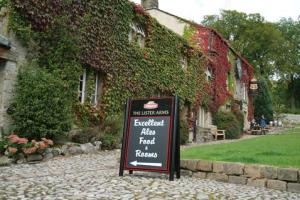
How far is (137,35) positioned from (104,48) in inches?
134

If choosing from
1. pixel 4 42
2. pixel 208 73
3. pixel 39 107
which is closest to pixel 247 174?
pixel 39 107

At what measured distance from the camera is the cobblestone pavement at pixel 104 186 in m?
5.50

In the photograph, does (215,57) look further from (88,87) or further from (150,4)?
(88,87)

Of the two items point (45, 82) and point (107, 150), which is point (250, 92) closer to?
point (107, 150)

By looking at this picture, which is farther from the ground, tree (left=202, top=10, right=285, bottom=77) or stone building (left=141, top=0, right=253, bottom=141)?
tree (left=202, top=10, right=285, bottom=77)

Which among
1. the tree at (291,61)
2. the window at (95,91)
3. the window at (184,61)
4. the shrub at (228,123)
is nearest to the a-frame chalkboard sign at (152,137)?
the window at (95,91)

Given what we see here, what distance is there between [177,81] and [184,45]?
2497 millimetres

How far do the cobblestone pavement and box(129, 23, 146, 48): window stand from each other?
10074 millimetres

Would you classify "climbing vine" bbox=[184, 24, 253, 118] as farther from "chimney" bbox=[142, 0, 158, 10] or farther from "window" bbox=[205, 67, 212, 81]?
"chimney" bbox=[142, 0, 158, 10]

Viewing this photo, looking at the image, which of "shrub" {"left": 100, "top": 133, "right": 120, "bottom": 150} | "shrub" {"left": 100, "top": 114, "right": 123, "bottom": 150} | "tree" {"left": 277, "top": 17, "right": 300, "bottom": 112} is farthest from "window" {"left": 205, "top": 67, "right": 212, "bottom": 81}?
"tree" {"left": 277, "top": 17, "right": 300, "bottom": 112}

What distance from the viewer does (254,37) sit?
4734 centimetres

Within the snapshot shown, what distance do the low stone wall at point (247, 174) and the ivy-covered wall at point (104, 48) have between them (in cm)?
529

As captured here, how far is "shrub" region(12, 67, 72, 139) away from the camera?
1049 cm

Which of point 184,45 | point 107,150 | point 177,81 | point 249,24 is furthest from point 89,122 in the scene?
point 249,24
